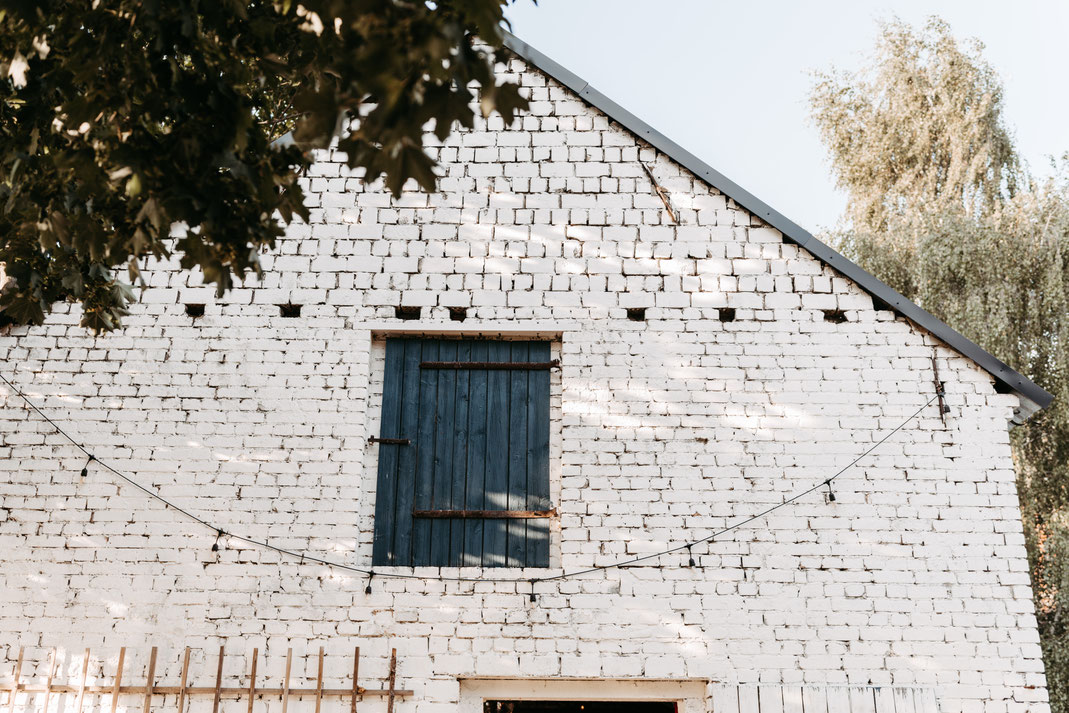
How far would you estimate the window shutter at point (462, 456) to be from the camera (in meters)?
6.35

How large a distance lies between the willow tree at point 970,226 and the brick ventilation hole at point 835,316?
5945mm

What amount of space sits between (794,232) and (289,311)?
3.72 meters

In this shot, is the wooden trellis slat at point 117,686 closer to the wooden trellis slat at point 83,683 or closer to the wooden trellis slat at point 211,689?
the wooden trellis slat at point 211,689

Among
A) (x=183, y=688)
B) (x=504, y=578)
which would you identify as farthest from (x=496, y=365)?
(x=183, y=688)

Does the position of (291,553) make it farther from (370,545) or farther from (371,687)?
(371,687)

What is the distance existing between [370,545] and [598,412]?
1.80 meters

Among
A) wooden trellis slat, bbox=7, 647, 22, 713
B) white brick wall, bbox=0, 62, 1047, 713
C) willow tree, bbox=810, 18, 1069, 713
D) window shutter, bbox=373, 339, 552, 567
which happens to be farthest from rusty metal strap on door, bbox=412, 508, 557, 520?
willow tree, bbox=810, 18, 1069, 713

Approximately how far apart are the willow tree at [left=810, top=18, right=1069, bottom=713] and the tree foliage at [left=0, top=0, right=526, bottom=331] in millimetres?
10047

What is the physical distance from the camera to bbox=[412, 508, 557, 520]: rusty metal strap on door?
6.38m

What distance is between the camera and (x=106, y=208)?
167 inches

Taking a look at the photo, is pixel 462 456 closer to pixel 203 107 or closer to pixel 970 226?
pixel 203 107

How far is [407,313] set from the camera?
6.84m

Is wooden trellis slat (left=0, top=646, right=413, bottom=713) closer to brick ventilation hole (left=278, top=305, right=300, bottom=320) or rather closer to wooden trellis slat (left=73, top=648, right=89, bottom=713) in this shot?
wooden trellis slat (left=73, top=648, right=89, bottom=713)

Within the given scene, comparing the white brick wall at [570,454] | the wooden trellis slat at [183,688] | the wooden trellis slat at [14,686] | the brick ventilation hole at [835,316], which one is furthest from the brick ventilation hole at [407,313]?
the wooden trellis slat at [14,686]
